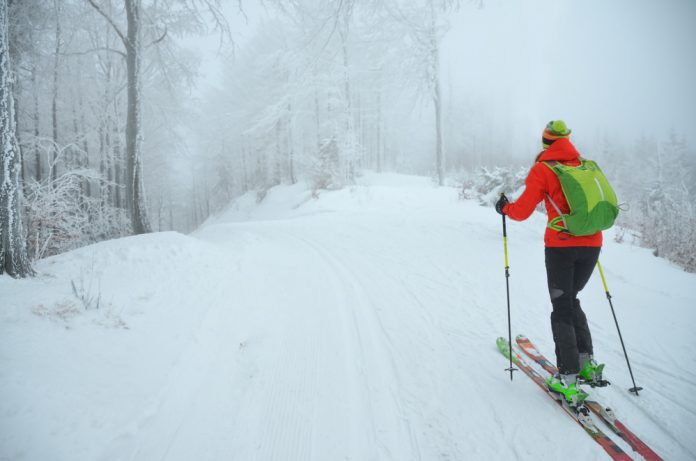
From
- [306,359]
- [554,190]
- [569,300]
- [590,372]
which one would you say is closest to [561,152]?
[554,190]

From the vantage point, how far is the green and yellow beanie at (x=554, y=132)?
2812 millimetres

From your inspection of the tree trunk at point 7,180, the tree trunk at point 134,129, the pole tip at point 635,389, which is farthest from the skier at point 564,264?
the tree trunk at point 134,129

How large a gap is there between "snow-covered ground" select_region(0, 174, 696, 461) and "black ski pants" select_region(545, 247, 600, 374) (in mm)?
460

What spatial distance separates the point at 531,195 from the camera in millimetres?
2830

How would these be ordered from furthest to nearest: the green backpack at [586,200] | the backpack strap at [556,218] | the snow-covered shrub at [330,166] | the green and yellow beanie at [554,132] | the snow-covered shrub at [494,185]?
the snow-covered shrub at [330,166] → the snow-covered shrub at [494,185] → the green and yellow beanie at [554,132] → the backpack strap at [556,218] → the green backpack at [586,200]

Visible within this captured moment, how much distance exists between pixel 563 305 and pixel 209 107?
40971 millimetres

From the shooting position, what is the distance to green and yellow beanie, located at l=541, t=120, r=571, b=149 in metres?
2.81

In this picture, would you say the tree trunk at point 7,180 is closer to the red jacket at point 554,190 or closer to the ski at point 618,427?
the red jacket at point 554,190

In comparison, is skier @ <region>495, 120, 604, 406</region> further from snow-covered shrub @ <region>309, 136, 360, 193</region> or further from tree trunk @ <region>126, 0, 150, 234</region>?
snow-covered shrub @ <region>309, 136, 360, 193</region>

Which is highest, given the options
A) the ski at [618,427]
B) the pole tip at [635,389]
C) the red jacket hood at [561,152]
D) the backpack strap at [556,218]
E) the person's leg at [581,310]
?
the red jacket hood at [561,152]

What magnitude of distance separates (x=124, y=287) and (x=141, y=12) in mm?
7816

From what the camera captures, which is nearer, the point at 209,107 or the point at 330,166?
the point at 330,166

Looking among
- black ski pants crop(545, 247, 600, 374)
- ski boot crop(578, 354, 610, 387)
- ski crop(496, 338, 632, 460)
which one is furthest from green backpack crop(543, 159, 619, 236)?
ski crop(496, 338, 632, 460)

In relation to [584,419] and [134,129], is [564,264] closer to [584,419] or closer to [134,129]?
[584,419]
